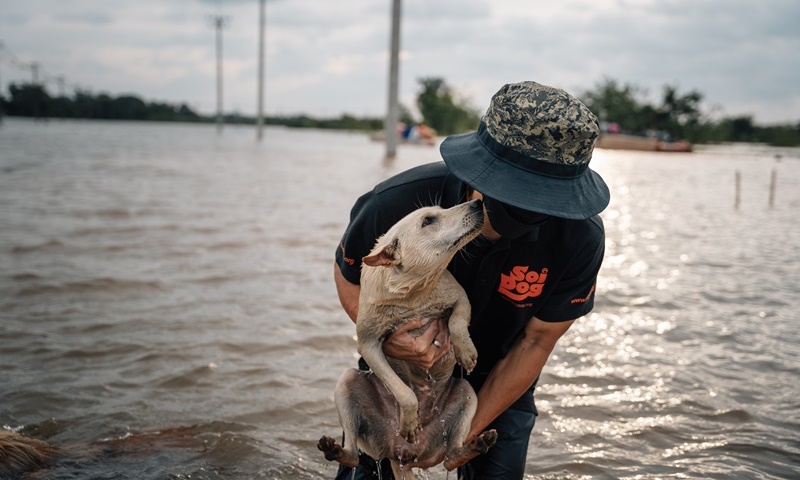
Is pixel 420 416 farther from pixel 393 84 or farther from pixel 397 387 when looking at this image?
pixel 393 84

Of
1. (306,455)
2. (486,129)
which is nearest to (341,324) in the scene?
(306,455)

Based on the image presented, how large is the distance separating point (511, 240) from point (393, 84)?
28.1 metres

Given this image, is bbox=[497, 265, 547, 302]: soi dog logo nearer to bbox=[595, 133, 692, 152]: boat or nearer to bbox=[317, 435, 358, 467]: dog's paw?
bbox=[317, 435, 358, 467]: dog's paw

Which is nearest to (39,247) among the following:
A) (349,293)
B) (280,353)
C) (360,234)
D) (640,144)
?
(280,353)

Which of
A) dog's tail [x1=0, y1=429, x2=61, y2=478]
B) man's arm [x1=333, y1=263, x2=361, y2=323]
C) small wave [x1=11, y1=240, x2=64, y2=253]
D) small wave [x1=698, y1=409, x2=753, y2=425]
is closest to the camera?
man's arm [x1=333, y1=263, x2=361, y2=323]

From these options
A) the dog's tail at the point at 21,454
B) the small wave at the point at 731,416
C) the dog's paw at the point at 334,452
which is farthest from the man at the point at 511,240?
the small wave at the point at 731,416

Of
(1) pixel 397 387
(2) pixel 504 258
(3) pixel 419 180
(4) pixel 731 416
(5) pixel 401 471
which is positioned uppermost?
(3) pixel 419 180

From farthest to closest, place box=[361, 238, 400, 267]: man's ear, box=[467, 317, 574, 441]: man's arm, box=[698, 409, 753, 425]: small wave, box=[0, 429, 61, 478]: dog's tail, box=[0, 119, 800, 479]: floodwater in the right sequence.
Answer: box=[698, 409, 753, 425]: small wave → box=[0, 119, 800, 479]: floodwater → box=[0, 429, 61, 478]: dog's tail → box=[467, 317, 574, 441]: man's arm → box=[361, 238, 400, 267]: man's ear

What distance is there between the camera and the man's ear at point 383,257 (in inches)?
113

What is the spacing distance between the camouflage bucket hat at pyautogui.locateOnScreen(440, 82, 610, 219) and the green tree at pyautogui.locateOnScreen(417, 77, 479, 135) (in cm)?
7844

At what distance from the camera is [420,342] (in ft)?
10.1

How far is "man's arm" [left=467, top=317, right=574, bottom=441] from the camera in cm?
331

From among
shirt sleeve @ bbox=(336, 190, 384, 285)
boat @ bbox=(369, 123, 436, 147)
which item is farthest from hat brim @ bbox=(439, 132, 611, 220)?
boat @ bbox=(369, 123, 436, 147)

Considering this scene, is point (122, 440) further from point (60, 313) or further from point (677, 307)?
point (677, 307)
